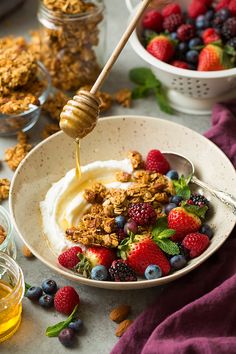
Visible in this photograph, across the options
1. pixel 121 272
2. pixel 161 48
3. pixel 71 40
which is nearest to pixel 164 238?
pixel 121 272

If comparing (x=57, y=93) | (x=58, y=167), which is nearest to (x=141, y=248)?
(x=58, y=167)

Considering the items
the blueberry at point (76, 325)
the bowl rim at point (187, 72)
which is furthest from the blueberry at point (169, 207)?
the bowl rim at point (187, 72)

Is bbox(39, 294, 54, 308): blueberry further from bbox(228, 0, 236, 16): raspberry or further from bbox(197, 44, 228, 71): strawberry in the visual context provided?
bbox(228, 0, 236, 16): raspberry

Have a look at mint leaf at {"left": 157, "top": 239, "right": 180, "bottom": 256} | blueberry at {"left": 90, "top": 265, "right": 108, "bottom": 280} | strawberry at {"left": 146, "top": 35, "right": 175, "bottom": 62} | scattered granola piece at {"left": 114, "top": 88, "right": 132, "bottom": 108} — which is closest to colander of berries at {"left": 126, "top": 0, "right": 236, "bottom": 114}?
strawberry at {"left": 146, "top": 35, "right": 175, "bottom": 62}

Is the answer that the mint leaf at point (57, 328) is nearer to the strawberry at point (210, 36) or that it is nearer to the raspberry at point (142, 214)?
the raspberry at point (142, 214)

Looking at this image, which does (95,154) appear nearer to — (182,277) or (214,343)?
(182,277)

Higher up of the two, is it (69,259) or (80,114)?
(80,114)

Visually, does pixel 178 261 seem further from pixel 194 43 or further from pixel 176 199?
pixel 194 43
